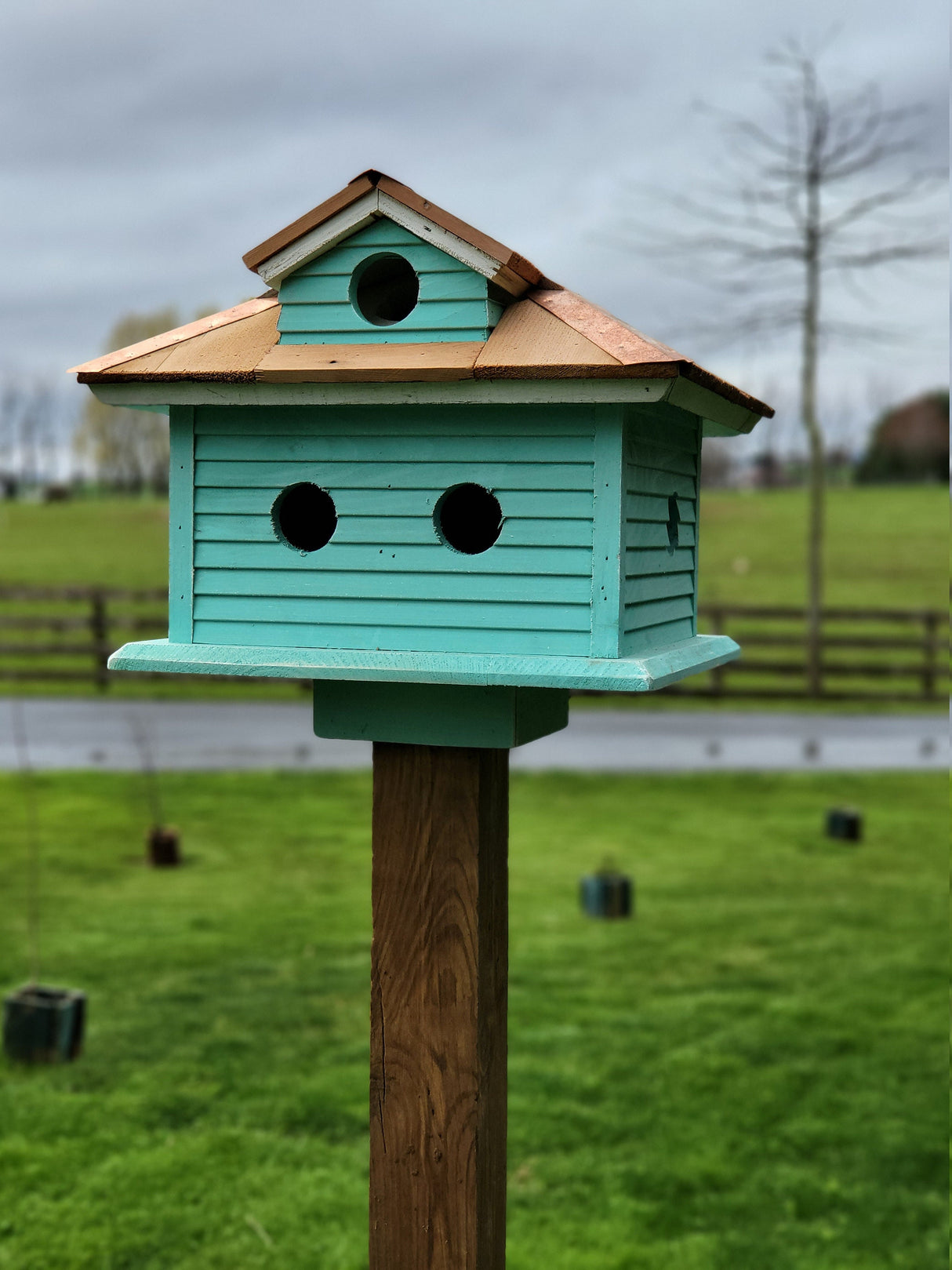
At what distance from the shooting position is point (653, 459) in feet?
7.83

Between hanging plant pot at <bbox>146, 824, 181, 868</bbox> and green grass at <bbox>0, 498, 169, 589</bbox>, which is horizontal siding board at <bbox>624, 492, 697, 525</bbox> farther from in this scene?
green grass at <bbox>0, 498, 169, 589</bbox>

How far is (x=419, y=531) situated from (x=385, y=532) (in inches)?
2.4

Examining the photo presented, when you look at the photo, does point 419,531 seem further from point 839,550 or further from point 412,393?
point 839,550

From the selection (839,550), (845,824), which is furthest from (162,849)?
(839,550)

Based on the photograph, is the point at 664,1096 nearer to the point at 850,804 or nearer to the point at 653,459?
the point at 653,459

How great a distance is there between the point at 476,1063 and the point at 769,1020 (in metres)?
3.26

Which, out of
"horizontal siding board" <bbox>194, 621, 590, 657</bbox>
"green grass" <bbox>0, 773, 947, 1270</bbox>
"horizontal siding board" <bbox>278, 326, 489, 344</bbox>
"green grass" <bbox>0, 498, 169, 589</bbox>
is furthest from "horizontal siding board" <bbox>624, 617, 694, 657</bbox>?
"green grass" <bbox>0, 498, 169, 589</bbox>

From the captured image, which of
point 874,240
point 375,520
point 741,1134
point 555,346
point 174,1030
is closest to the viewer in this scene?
point 555,346

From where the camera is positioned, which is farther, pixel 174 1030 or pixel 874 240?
pixel 874 240

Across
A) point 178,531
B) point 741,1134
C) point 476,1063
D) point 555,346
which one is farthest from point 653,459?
point 741,1134

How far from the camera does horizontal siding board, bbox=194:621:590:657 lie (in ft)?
7.09

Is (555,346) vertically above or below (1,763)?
above

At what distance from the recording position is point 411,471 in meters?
2.24

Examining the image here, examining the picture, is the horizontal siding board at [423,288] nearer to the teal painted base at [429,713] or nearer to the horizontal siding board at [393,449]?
the horizontal siding board at [393,449]
